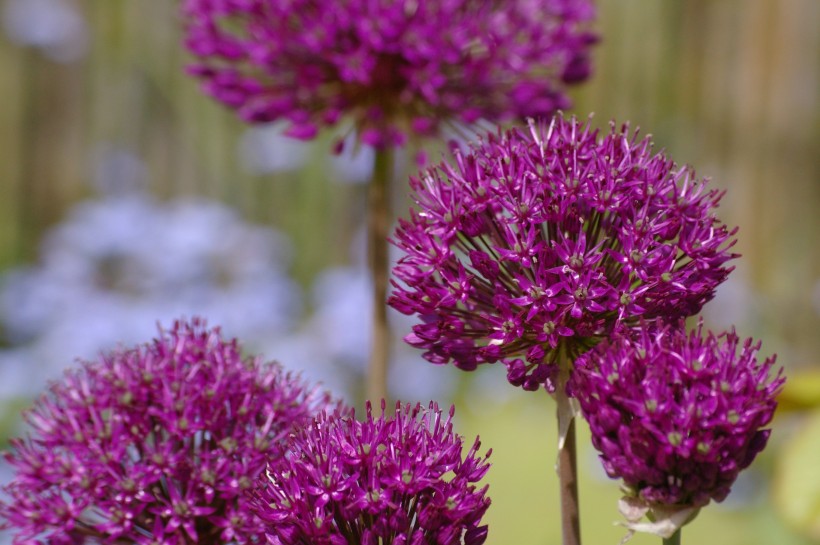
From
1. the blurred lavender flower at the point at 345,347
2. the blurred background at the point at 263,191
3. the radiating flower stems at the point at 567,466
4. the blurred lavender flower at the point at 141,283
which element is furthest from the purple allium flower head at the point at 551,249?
the blurred lavender flower at the point at 141,283

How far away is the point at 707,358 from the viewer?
1.11m

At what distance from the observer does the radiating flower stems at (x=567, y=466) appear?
118 cm

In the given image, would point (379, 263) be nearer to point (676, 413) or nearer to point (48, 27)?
point (676, 413)

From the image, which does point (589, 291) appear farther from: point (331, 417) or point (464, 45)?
point (464, 45)

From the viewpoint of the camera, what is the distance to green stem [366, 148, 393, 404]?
2113 mm

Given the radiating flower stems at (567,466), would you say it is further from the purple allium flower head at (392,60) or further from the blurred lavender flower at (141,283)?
the blurred lavender flower at (141,283)

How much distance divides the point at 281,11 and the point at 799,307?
391cm

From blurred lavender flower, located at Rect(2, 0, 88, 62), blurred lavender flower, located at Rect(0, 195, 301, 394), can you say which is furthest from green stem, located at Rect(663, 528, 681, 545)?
blurred lavender flower, located at Rect(2, 0, 88, 62)

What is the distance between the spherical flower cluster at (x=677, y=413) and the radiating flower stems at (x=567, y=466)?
8 centimetres

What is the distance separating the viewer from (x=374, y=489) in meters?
1.14

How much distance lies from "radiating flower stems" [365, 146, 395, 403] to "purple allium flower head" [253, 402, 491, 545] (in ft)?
2.80

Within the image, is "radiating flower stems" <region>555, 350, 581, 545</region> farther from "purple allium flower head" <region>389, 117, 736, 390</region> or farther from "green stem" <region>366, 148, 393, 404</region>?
"green stem" <region>366, 148, 393, 404</region>

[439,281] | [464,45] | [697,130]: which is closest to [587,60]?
[464,45]

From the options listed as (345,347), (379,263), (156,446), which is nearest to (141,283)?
(345,347)
